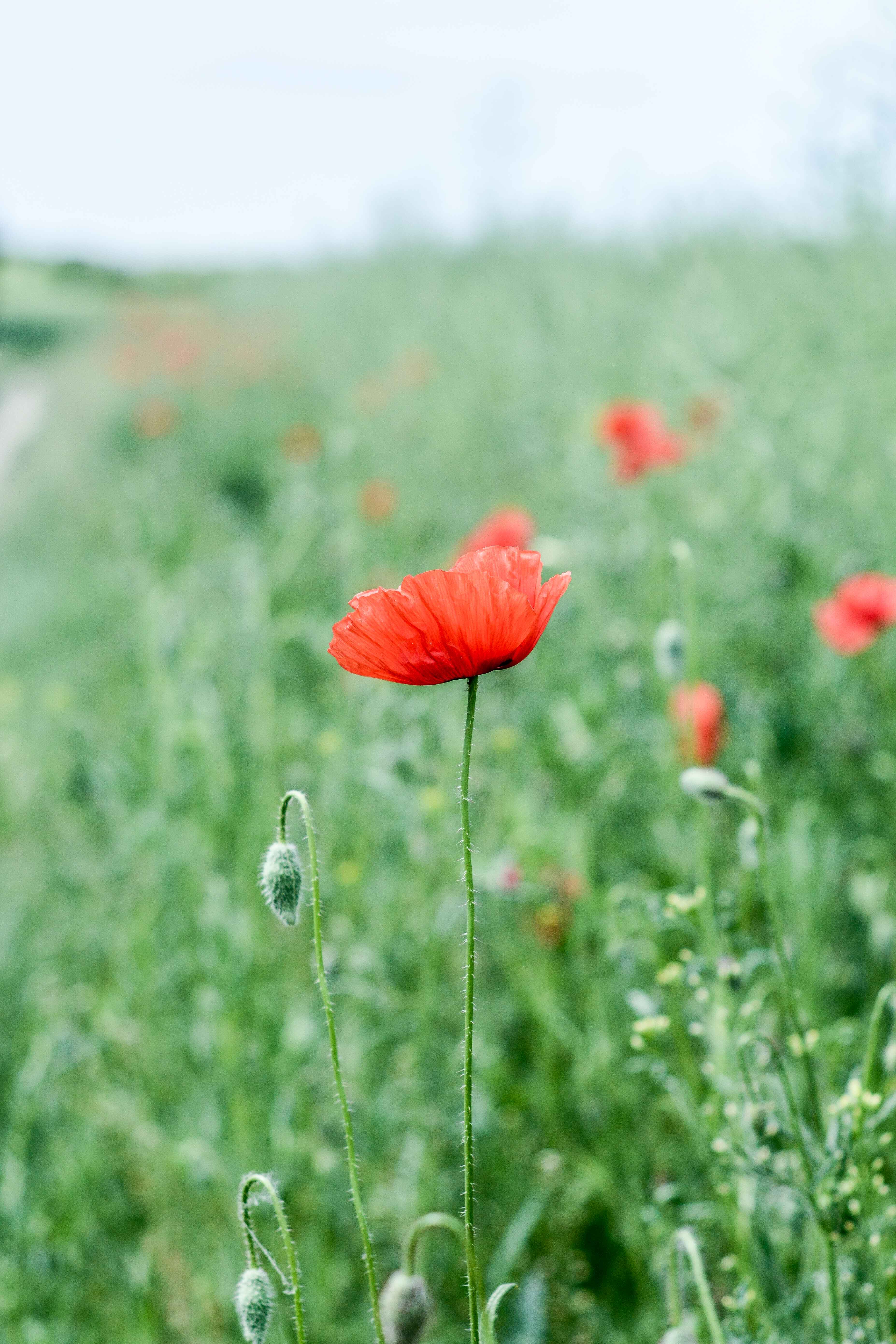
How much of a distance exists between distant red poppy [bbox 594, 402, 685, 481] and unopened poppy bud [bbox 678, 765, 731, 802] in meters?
1.64

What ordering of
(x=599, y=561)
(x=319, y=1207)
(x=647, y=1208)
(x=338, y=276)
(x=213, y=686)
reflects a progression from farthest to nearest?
1. (x=338, y=276)
2. (x=599, y=561)
3. (x=213, y=686)
4. (x=319, y=1207)
5. (x=647, y=1208)

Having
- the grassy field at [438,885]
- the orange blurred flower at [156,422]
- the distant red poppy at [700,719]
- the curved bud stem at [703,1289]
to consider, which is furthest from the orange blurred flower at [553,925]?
the orange blurred flower at [156,422]

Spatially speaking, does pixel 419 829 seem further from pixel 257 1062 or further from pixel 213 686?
pixel 213 686

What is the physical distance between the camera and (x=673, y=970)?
44.2 inches

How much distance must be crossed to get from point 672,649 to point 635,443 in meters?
1.24

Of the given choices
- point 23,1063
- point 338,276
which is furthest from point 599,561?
point 338,276

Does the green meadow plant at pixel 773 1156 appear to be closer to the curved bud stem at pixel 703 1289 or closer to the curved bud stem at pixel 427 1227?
the curved bud stem at pixel 703 1289

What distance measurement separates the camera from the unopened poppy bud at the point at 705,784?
1.09m

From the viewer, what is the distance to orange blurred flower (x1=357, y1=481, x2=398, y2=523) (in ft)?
13.2

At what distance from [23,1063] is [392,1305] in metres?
1.49

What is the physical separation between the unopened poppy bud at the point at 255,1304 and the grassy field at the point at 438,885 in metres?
0.49

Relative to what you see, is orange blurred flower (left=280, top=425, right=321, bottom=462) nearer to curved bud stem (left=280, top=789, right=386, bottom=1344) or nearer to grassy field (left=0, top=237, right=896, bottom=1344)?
grassy field (left=0, top=237, right=896, bottom=1344)

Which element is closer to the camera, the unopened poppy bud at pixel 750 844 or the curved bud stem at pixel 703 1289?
the curved bud stem at pixel 703 1289

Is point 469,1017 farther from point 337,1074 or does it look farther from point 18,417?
point 18,417
